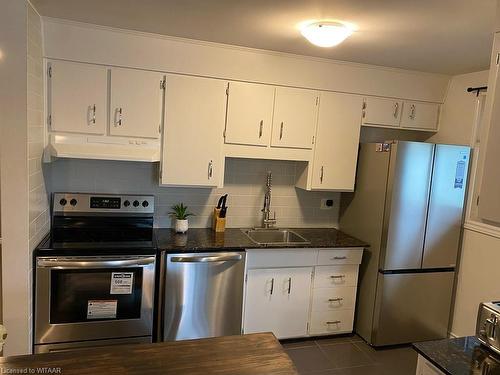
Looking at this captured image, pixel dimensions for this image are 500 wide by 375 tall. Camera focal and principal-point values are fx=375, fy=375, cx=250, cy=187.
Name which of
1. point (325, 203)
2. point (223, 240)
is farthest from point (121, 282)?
point (325, 203)

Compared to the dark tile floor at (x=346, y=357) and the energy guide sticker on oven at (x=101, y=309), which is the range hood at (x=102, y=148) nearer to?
the energy guide sticker on oven at (x=101, y=309)

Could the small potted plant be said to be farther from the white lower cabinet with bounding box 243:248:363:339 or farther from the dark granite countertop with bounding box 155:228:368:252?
the white lower cabinet with bounding box 243:248:363:339

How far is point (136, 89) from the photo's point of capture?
276 cm

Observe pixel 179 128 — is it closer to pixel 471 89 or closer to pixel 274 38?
pixel 274 38

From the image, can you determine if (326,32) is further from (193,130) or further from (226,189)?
(226,189)

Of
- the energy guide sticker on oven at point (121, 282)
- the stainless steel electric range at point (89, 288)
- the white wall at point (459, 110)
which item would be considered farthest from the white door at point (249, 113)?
the white wall at point (459, 110)

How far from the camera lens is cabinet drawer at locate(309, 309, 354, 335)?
3.22 meters

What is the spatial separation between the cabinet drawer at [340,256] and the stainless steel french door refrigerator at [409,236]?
0.11m

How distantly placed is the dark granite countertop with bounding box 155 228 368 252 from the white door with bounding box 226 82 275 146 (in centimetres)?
79

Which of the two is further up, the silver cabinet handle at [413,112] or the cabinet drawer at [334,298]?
the silver cabinet handle at [413,112]

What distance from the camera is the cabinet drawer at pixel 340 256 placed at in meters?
3.15

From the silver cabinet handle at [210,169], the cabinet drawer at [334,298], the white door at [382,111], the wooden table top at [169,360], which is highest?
the white door at [382,111]

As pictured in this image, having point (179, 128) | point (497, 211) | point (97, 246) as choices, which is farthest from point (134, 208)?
point (497, 211)

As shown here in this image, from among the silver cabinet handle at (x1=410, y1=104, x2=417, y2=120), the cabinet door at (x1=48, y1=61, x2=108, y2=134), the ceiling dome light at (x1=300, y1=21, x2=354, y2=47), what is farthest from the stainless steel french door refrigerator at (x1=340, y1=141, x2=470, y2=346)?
the cabinet door at (x1=48, y1=61, x2=108, y2=134)
